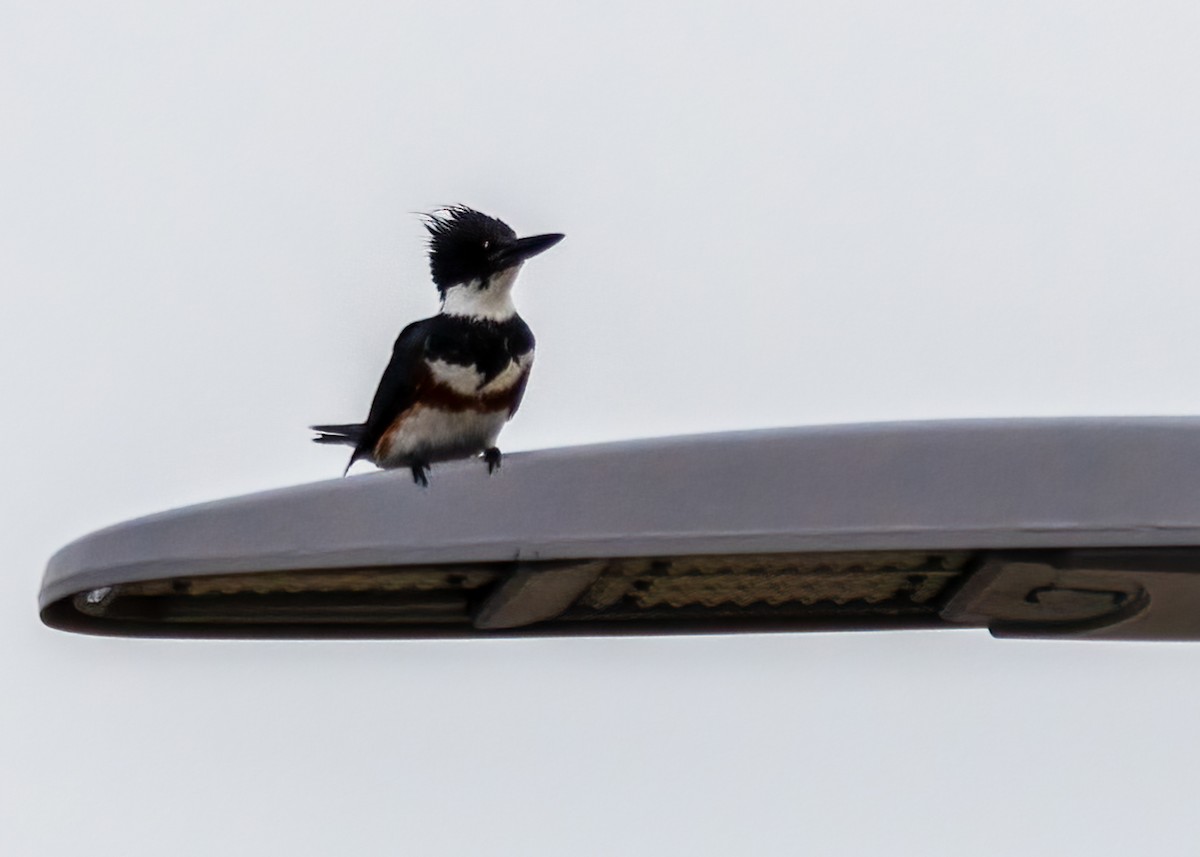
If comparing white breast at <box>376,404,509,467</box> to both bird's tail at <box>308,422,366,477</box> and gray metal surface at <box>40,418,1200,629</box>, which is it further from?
gray metal surface at <box>40,418,1200,629</box>

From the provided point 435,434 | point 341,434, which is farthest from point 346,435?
point 435,434

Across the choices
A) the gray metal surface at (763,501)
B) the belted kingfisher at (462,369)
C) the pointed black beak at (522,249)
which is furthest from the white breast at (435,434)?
the gray metal surface at (763,501)

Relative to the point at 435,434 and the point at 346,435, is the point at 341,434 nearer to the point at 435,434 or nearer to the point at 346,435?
the point at 346,435

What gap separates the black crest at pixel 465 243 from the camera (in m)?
4.10

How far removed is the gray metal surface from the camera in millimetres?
1520

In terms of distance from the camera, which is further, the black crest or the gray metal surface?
the black crest

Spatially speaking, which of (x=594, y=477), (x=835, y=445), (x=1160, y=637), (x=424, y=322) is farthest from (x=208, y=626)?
(x=424, y=322)

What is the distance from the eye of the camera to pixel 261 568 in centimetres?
172

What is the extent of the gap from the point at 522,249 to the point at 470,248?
26 centimetres

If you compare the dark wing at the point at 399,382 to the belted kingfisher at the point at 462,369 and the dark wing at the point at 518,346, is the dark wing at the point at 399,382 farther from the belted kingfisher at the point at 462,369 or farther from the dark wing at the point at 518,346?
the dark wing at the point at 518,346

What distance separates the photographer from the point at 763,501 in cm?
157

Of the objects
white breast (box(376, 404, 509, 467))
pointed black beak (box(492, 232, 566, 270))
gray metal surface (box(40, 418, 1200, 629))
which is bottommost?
gray metal surface (box(40, 418, 1200, 629))

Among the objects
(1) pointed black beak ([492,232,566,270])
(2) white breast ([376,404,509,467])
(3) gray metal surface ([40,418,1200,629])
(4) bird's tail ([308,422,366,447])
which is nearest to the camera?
(3) gray metal surface ([40,418,1200,629])

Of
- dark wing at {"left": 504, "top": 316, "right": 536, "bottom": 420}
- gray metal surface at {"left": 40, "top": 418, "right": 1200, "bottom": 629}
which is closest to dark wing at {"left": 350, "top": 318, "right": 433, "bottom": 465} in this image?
dark wing at {"left": 504, "top": 316, "right": 536, "bottom": 420}
